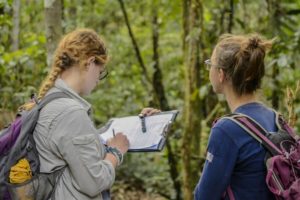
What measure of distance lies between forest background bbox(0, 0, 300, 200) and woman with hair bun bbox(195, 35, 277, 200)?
1.09 metres

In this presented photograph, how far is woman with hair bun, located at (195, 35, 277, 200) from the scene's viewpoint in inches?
93.4

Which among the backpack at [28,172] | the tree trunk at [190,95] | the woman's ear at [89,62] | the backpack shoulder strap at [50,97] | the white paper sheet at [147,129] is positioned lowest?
the tree trunk at [190,95]

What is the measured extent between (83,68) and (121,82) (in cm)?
699

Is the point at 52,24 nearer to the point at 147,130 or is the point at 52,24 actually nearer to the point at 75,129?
the point at 147,130

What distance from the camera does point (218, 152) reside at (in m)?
2.38

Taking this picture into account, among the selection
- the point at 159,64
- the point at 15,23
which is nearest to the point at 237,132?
the point at 15,23

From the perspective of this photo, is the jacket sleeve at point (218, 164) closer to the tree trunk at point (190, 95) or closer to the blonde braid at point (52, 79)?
the blonde braid at point (52, 79)

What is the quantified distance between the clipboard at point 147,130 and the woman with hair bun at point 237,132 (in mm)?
533

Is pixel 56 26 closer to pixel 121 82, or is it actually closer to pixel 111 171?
pixel 111 171

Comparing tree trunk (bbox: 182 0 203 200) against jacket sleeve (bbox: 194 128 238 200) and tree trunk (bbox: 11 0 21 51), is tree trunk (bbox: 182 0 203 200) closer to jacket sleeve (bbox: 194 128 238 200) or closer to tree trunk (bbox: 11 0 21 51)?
tree trunk (bbox: 11 0 21 51)

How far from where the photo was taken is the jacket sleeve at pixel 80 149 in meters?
2.46

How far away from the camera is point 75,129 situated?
2475mm

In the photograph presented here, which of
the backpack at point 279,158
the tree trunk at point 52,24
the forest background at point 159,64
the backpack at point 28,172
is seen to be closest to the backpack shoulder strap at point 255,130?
the backpack at point 279,158

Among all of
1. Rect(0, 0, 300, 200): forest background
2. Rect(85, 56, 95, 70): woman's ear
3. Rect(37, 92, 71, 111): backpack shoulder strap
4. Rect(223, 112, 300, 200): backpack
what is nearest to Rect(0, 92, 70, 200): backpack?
Rect(37, 92, 71, 111): backpack shoulder strap
